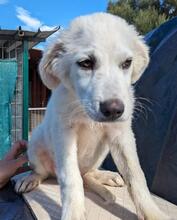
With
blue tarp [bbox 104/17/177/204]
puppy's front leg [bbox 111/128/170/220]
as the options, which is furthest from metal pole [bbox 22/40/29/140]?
puppy's front leg [bbox 111/128/170/220]

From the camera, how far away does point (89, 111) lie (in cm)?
142

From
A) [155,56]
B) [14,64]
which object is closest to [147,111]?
[155,56]

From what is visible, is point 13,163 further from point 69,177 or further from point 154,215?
point 154,215

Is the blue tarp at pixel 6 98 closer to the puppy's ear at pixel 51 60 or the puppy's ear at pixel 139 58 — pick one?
the puppy's ear at pixel 51 60

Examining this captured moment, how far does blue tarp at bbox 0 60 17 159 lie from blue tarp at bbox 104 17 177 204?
2.18 m

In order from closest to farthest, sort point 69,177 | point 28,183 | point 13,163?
point 69,177
point 28,183
point 13,163

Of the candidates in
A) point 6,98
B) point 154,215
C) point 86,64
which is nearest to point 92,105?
point 86,64

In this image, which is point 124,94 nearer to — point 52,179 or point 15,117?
point 52,179

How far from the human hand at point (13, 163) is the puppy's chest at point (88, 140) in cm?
44

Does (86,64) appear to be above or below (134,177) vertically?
above

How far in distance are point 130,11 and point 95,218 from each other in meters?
10.6

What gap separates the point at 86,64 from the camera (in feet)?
4.92

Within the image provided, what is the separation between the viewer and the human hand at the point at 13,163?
2.03 metres

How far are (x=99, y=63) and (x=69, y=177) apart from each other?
0.46 meters
